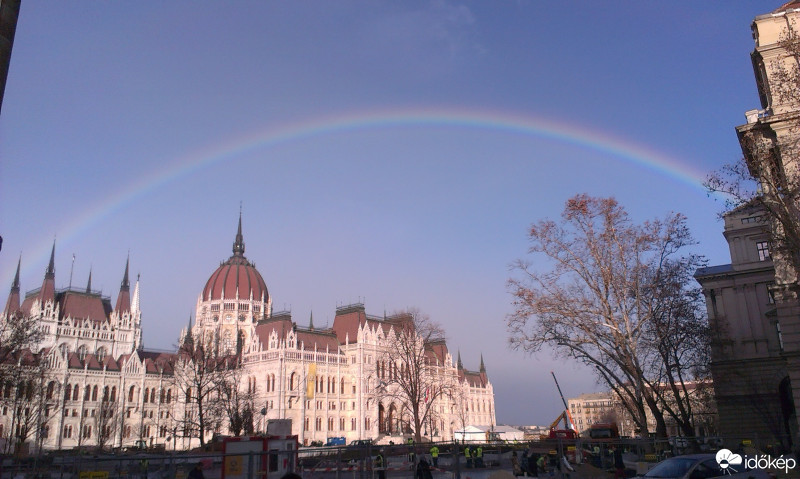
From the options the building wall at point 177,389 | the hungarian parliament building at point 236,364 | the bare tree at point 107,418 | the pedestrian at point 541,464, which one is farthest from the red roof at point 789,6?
the bare tree at point 107,418

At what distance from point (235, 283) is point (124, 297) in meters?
21.0

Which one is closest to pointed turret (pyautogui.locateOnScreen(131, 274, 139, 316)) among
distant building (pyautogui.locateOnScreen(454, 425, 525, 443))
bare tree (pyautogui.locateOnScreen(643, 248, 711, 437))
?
distant building (pyautogui.locateOnScreen(454, 425, 525, 443))

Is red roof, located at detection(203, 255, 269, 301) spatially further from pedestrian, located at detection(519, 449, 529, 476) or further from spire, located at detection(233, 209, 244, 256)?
pedestrian, located at detection(519, 449, 529, 476)

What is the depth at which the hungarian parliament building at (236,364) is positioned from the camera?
88625 mm

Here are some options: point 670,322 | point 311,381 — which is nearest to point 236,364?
point 311,381

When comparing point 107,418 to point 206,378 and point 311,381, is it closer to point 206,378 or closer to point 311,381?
point 206,378

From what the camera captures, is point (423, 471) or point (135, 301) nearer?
point (423, 471)

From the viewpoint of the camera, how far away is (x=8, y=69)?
9.34 metres

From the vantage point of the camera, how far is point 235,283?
117m

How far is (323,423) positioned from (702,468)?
280ft

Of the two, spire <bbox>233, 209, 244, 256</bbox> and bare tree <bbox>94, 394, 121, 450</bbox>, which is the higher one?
spire <bbox>233, 209, 244, 256</bbox>

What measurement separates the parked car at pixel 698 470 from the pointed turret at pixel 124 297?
112 metres

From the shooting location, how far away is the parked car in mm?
14172

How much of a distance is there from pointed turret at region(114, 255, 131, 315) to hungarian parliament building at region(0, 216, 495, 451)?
189mm
